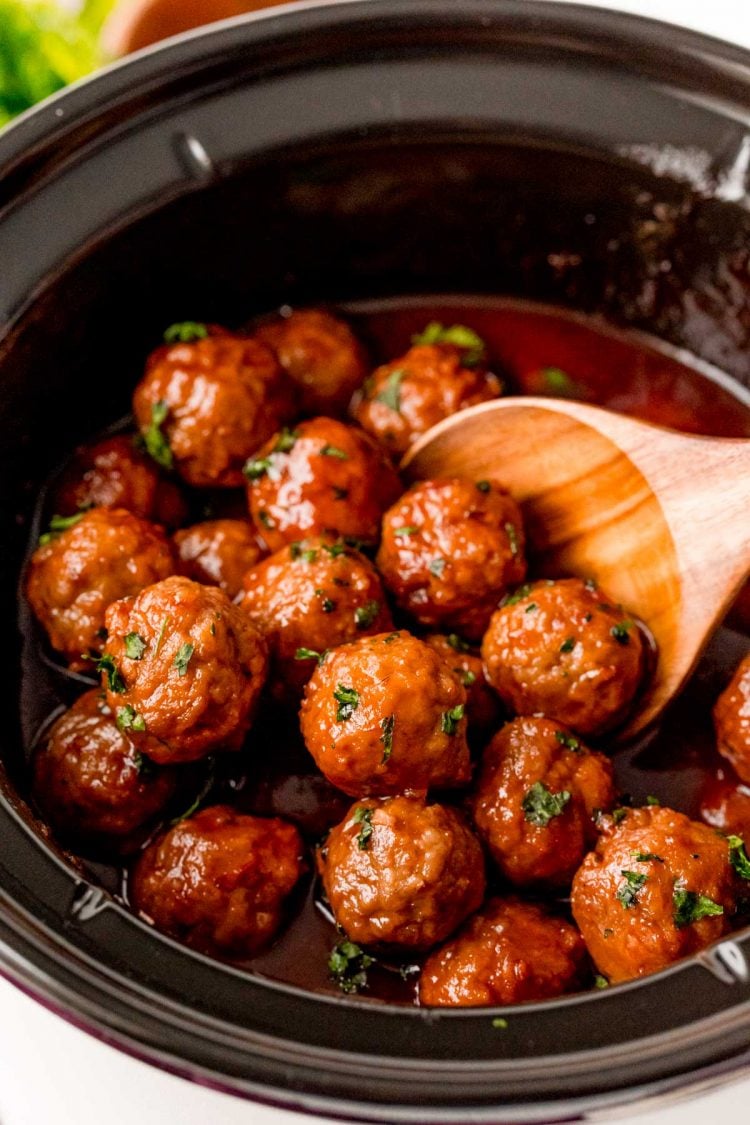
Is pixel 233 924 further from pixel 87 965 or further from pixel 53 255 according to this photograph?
pixel 53 255

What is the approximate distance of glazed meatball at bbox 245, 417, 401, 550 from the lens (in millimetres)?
2498

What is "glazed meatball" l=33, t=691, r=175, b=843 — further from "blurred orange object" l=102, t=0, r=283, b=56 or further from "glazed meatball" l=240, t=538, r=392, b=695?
"blurred orange object" l=102, t=0, r=283, b=56

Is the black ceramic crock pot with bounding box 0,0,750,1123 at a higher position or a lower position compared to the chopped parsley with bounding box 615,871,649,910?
higher

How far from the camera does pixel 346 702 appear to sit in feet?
6.59

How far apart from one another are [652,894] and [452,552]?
785 millimetres

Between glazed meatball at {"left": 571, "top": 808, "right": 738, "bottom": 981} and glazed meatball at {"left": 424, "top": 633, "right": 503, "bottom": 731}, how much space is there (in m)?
0.40

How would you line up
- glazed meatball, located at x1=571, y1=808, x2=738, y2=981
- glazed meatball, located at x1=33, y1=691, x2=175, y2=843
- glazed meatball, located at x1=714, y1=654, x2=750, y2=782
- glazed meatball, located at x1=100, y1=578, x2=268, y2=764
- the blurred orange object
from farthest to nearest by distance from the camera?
the blurred orange object → glazed meatball, located at x1=714, y1=654, x2=750, y2=782 → glazed meatball, located at x1=33, y1=691, x2=175, y2=843 → glazed meatball, located at x1=100, y1=578, x2=268, y2=764 → glazed meatball, located at x1=571, y1=808, x2=738, y2=981

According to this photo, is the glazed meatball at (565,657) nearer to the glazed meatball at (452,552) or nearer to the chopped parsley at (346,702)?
the glazed meatball at (452,552)

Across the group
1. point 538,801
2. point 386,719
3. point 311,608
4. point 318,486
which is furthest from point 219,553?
point 538,801

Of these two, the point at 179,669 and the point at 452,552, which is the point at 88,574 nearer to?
the point at 179,669

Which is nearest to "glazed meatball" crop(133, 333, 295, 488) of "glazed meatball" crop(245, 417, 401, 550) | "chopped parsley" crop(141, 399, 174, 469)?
"chopped parsley" crop(141, 399, 174, 469)

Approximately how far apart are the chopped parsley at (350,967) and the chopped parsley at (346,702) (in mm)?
465

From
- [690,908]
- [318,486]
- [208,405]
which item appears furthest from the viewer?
[208,405]

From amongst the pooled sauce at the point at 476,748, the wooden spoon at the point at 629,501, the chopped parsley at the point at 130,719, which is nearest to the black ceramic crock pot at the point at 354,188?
the pooled sauce at the point at 476,748
